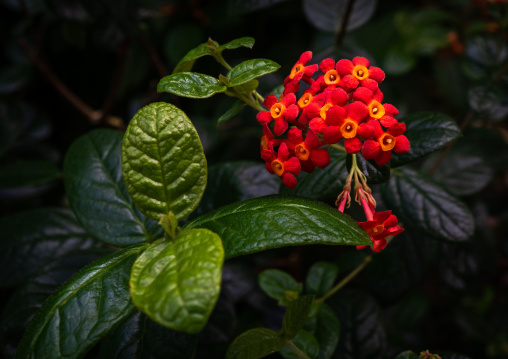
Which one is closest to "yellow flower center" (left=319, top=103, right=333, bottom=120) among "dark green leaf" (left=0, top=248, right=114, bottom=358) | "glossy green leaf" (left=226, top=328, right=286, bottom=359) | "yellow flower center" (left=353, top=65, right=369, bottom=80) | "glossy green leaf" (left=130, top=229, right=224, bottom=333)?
"yellow flower center" (left=353, top=65, right=369, bottom=80)

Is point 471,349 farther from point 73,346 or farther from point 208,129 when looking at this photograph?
point 73,346

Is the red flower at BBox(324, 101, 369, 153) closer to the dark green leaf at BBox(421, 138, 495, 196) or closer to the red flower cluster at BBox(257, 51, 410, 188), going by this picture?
the red flower cluster at BBox(257, 51, 410, 188)

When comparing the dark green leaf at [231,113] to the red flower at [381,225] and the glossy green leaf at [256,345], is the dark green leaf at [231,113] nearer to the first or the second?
the red flower at [381,225]

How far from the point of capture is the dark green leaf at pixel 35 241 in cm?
121

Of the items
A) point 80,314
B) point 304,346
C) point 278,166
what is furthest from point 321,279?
point 80,314

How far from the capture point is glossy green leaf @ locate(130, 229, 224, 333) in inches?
22.3

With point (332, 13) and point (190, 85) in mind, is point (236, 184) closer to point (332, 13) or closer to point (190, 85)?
point (190, 85)

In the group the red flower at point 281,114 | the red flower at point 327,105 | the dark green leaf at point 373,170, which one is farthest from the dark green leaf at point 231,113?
the dark green leaf at point 373,170

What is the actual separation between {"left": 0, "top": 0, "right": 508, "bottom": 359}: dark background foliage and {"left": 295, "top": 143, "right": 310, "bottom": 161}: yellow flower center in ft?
0.94

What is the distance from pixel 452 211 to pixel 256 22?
1.44 m

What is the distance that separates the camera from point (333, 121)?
0.79 m

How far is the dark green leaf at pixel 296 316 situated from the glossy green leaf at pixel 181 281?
0.98ft

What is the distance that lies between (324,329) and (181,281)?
1.96ft

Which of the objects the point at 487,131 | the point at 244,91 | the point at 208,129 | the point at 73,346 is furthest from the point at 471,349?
the point at 73,346
